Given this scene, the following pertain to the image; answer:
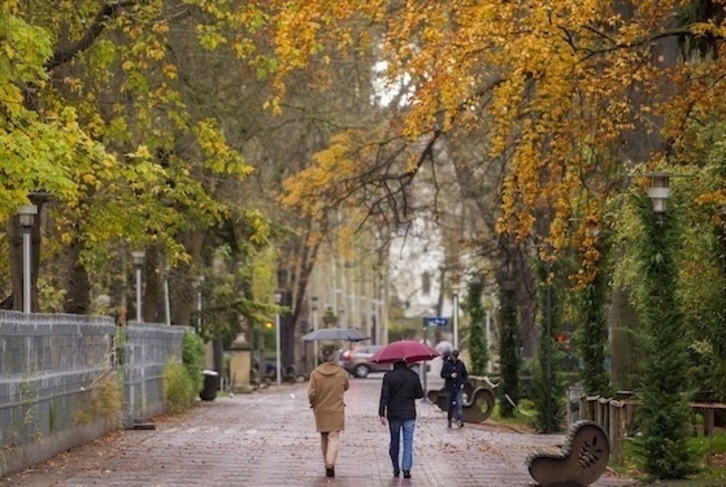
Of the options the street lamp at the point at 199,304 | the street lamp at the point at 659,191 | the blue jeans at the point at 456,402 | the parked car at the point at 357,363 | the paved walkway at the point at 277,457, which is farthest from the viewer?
the parked car at the point at 357,363

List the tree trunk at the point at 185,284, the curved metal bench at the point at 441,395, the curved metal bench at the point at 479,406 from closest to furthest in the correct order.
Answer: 1. the curved metal bench at the point at 479,406
2. the curved metal bench at the point at 441,395
3. the tree trunk at the point at 185,284

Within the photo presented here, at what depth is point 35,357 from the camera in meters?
24.9

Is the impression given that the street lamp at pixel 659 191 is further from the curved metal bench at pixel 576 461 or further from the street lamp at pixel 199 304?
the street lamp at pixel 199 304

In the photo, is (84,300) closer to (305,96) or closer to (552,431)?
(552,431)

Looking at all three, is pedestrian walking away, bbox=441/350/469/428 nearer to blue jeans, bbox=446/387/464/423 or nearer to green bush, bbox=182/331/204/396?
blue jeans, bbox=446/387/464/423

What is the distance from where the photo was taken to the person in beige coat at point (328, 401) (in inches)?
925

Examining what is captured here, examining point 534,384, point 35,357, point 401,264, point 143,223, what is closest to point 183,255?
point 143,223

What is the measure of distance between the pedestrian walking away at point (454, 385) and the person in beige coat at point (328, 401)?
13574mm

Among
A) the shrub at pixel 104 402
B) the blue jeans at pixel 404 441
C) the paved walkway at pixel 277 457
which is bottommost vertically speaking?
the paved walkway at pixel 277 457

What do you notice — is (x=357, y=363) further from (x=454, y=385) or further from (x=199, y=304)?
(x=454, y=385)

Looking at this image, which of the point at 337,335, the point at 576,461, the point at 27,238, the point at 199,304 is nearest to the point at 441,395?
the point at 337,335

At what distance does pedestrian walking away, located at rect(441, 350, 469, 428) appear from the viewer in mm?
37469

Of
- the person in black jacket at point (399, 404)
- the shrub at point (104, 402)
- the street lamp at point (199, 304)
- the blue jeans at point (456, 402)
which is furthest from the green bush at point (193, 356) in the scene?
the person in black jacket at point (399, 404)

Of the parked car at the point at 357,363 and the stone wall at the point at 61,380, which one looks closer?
the stone wall at the point at 61,380
